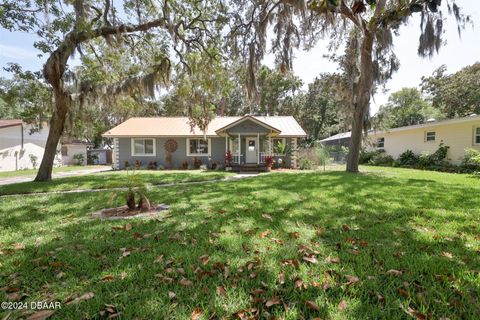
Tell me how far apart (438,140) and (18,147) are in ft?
96.2

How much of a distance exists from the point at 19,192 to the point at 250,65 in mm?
8809

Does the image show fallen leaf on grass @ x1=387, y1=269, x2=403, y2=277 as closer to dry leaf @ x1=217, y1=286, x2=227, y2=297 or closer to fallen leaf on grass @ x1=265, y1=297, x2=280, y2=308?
fallen leaf on grass @ x1=265, y1=297, x2=280, y2=308

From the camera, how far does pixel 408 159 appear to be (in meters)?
19.0

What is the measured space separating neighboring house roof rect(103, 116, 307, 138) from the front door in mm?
1625

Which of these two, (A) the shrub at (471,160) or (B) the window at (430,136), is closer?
(A) the shrub at (471,160)

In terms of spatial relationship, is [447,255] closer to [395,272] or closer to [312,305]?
[395,272]

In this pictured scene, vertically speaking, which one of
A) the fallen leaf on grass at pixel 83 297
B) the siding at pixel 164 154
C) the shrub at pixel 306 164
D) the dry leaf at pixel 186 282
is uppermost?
the siding at pixel 164 154

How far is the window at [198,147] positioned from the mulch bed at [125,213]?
44.3 feet

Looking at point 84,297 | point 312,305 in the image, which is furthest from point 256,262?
point 84,297

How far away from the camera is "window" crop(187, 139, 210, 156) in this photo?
1914cm

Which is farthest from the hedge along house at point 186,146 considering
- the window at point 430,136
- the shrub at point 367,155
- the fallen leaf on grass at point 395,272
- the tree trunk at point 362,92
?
the fallen leaf on grass at point 395,272

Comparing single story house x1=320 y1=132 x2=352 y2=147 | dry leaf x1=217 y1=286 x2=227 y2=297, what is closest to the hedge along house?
single story house x1=320 y1=132 x2=352 y2=147

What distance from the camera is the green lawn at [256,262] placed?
2.08m

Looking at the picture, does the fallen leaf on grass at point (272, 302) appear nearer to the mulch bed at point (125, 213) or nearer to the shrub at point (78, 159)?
the mulch bed at point (125, 213)
